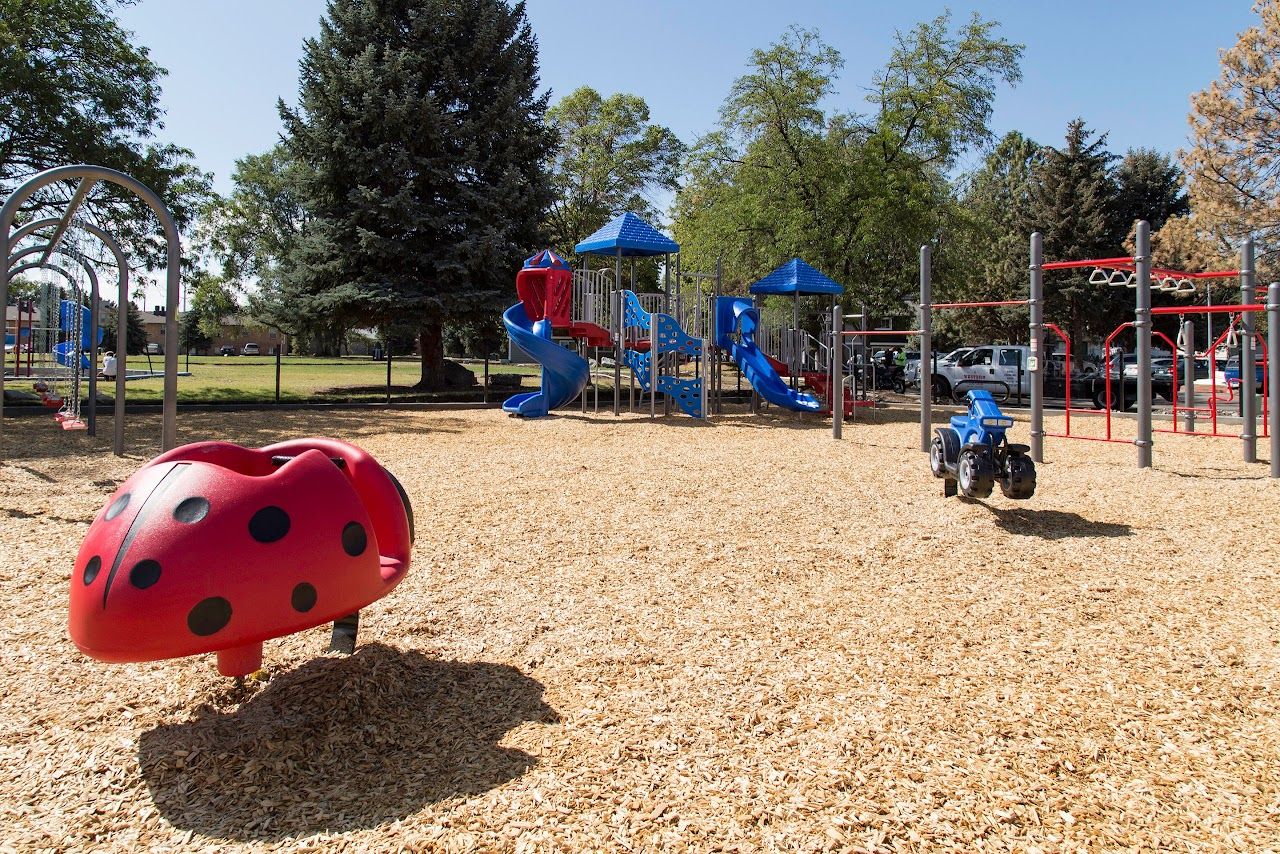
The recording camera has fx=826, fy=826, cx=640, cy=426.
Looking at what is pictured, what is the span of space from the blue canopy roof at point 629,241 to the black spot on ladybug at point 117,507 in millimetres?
14804

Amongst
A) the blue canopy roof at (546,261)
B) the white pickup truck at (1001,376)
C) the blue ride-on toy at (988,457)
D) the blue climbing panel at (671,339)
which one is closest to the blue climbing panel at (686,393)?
the blue climbing panel at (671,339)

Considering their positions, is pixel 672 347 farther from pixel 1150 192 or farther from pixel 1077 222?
pixel 1150 192

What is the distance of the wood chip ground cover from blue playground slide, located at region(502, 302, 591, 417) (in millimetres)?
9714

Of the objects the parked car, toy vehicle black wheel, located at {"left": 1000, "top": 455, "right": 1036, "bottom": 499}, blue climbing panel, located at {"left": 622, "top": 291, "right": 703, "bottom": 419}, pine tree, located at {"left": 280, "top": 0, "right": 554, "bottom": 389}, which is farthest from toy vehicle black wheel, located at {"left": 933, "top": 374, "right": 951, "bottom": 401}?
toy vehicle black wheel, located at {"left": 1000, "top": 455, "right": 1036, "bottom": 499}

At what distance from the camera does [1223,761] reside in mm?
2867

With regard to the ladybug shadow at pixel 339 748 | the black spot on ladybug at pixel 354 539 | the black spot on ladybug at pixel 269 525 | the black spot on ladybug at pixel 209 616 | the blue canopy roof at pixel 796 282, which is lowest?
the ladybug shadow at pixel 339 748

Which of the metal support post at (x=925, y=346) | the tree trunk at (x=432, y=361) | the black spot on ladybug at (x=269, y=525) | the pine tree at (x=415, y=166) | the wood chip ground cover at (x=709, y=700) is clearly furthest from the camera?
the tree trunk at (x=432, y=361)

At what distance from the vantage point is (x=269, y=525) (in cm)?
282

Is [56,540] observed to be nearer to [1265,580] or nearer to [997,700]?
[997,700]

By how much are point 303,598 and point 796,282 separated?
54.8 feet

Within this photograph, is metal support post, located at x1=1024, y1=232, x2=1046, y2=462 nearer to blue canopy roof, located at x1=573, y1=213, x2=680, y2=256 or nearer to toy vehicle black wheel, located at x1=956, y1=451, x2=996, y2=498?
toy vehicle black wheel, located at x1=956, y1=451, x2=996, y2=498

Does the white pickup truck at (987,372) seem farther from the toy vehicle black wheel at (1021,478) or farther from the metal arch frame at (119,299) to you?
the metal arch frame at (119,299)

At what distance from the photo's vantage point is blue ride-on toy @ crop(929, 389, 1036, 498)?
6223mm

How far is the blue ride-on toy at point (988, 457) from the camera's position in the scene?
A: 6.22 m
